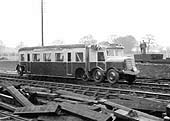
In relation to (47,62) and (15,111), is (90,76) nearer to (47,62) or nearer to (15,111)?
(47,62)

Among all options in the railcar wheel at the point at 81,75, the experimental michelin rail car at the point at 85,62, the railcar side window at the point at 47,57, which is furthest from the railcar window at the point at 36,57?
the railcar wheel at the point at 81,75

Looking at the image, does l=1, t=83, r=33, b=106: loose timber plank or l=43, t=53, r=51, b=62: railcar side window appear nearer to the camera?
l=1, t=83, r=33, b=106: loose timber plank

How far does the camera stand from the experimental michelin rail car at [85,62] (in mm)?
14322

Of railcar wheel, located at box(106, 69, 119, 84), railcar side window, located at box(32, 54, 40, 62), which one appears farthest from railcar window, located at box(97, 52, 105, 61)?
railcar side window, located at box(32, 54, 40, 62)

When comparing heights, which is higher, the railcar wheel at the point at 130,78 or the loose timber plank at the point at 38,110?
the railcar wheel at the point at 130,78

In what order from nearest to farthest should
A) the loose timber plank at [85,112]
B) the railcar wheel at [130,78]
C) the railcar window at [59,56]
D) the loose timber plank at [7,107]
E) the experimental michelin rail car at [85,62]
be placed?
1. the loose timber plank at [85,112]
2. the loose timber plank at [7,107]
3. the experimental michelin rail car at [85,62]
4. the railcar wheel at [130,78]
5. the railcar window at [59,56]

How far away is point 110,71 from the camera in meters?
14.2

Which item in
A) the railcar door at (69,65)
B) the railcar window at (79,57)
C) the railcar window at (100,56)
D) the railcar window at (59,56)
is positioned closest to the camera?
the railcar window at (100,56)

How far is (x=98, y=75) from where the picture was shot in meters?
14.8

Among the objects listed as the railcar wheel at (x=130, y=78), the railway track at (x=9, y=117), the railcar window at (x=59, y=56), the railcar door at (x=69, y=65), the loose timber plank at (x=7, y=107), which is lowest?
the railway track at (x=9, y=117)

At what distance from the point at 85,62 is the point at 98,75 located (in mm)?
1300

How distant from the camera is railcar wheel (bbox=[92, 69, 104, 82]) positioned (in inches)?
574

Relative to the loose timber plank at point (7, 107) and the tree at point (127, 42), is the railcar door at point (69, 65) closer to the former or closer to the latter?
the loose timber plank at point (7, 107)

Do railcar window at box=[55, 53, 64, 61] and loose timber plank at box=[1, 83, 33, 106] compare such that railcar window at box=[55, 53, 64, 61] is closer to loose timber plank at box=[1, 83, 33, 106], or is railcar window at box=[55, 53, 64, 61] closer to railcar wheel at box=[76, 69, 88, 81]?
railcar wheel at box=[76, 69, 88, 81]
